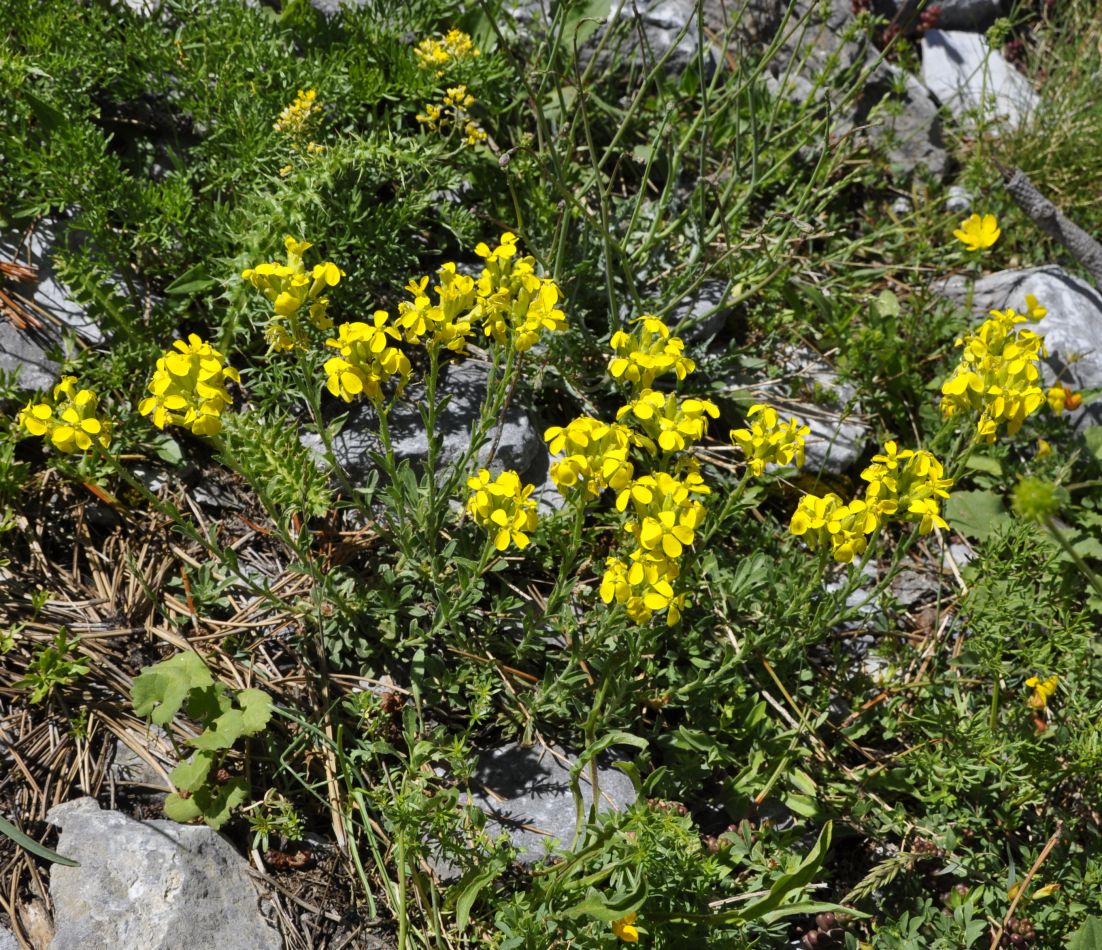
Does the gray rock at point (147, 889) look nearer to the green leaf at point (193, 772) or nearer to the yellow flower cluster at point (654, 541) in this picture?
the green leaf at point (193, 772)

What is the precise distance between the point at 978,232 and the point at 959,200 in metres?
0.69

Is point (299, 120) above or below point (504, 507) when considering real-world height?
above

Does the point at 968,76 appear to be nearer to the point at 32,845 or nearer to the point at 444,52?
the point at 444,52

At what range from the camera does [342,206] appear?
3375mm

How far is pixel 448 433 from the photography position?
3.46 meters

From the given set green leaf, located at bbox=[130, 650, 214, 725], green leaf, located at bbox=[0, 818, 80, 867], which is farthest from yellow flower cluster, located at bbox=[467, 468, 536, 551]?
green leaf, located at bbox=[0, 818, 80, 867]

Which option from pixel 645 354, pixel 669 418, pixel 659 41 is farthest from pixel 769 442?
pixel 659 41

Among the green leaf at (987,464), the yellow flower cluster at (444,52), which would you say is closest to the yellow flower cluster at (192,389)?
the yellow flower cluster at (444,52)

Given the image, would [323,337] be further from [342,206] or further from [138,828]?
[138,828]

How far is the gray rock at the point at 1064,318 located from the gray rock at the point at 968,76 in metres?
1.34

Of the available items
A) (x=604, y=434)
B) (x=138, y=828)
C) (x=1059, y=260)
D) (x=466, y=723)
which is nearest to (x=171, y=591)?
(x=138, y=828)

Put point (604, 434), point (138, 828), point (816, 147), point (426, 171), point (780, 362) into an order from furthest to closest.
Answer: point (816, 147) → point (780, 362) → point (426, 171) → point (138, 828) → point (604, 434)

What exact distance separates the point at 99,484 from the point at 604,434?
180 centimetres

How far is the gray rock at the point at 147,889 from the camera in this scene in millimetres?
2342
